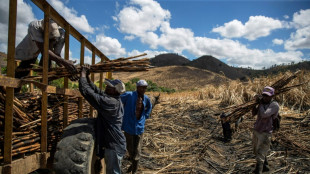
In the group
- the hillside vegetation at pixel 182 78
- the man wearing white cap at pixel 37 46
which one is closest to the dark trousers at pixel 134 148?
the man wearing white cap at pixel 37 46

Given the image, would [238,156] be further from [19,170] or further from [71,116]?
[19,170]

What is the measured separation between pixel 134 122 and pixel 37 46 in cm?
228

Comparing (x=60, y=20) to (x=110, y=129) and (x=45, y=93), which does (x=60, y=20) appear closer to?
(x=45, y=93)

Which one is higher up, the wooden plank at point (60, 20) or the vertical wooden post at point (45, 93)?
the wooden plank at point (60, 20)

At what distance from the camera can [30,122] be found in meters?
2.51

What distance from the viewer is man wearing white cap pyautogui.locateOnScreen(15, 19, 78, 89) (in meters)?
2.95

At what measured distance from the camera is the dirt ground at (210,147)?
16.8 ft

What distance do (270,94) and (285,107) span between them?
6.23 meters

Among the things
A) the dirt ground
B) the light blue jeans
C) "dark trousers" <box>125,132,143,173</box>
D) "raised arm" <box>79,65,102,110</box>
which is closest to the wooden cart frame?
"raised arm" <box>79,65,102,110</box>

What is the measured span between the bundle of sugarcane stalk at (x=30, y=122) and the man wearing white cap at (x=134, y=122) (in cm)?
162

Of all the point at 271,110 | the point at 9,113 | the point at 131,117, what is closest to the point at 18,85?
the point at 9,113

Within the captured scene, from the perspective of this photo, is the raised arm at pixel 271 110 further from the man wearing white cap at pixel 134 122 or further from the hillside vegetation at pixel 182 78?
the hillside vegetation at pixel 182 78

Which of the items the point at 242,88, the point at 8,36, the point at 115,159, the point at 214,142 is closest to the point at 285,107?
the point at 242,88

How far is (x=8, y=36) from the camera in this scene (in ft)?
6.74
